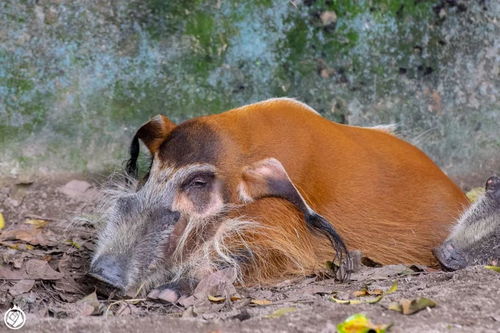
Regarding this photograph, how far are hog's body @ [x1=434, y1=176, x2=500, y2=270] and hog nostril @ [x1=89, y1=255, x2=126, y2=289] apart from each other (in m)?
1.79

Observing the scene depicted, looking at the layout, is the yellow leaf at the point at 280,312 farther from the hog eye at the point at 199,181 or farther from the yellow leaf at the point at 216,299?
the hog eye at the point at 199,181

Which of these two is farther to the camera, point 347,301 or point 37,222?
point 37,222

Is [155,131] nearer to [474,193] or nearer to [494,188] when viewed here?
[494,188]

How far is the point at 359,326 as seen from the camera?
312 cm

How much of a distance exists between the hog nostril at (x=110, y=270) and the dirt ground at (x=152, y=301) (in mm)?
94

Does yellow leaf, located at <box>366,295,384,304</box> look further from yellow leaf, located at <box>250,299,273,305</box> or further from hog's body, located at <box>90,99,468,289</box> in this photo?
hog's body, located at <box>90,99,468,289</box>

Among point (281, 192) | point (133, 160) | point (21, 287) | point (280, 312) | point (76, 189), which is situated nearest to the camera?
point (280, 312)

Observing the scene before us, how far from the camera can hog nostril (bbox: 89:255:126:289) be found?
14.2 ft

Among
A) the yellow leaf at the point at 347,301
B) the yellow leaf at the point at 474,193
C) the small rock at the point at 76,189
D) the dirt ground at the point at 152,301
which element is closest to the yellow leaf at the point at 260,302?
the dirt ground at the point at 152,301

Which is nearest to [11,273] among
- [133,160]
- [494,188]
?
[133,160]

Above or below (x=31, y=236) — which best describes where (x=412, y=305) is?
above

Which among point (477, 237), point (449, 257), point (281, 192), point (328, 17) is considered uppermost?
point (328, 17)

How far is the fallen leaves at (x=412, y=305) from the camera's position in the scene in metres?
3.32

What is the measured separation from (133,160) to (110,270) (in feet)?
3.28
